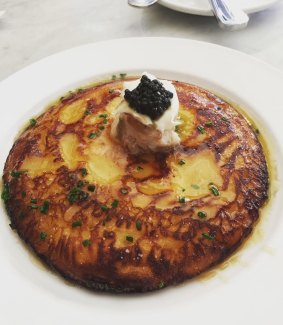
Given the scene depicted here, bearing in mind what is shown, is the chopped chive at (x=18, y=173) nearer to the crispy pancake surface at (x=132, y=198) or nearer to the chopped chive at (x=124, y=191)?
the crispy pancake surface at (x=132, y=198)

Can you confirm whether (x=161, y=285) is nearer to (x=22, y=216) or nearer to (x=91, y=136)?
(x=22, y=216)

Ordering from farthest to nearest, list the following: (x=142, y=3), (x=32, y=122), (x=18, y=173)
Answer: (x=142, y=3) → (x=32, y=122) → (x=18, y=173)

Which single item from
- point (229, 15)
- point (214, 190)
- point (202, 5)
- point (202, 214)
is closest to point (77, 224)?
point (202, 214)

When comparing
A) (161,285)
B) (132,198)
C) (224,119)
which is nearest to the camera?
(161,285)

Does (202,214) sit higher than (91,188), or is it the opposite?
(91,188)

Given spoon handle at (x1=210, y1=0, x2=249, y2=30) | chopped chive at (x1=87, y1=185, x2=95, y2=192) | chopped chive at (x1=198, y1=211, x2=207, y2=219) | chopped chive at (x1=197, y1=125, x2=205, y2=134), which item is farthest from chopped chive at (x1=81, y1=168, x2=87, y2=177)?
spoon handle at (x1=210, y1=0, x2=249, y2=30)

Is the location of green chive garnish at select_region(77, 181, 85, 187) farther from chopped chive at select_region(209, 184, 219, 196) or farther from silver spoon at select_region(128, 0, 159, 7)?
silver spoon at select_region(128, 0, 159, 7)

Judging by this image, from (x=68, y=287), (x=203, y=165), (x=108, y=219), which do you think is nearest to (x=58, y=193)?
(x=108, y=219)
